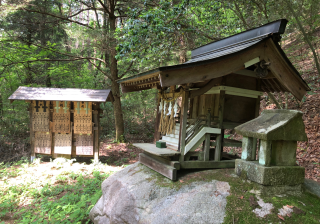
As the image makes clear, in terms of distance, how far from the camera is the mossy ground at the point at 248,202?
2.83 metres

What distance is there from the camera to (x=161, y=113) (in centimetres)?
526

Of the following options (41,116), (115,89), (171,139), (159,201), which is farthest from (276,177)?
(115,89)

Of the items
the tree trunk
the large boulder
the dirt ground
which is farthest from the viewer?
the tree trunk

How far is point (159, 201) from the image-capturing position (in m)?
3.59

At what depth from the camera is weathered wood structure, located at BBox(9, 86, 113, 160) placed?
29.0ft

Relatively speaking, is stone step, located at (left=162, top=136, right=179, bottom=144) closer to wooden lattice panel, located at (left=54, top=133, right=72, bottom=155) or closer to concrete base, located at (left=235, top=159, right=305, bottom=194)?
concrete base, located at (left=235, top=159, right=305, bottom=194)

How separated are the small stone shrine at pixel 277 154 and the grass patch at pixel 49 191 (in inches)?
153

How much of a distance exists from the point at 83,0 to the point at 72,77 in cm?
503

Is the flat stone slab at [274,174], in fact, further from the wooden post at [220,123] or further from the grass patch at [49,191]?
the grass patch at [49,191]

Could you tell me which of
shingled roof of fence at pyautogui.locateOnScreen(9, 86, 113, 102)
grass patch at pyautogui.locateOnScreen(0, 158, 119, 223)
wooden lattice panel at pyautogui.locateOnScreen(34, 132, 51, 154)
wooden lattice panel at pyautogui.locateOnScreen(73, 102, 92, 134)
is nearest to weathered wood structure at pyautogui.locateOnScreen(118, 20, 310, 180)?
grass patch at pyautogui.locateOnScreen(0, 158, 119, 223)

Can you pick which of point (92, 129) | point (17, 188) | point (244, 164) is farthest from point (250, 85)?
point (17, 188)

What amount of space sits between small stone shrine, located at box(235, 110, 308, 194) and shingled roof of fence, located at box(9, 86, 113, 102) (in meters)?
6.38

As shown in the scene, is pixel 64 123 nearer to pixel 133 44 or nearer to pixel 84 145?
pixel 84 145

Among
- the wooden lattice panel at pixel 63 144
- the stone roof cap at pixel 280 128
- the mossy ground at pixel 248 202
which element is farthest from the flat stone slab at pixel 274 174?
the wooden lattice panel at pixel 63 144
